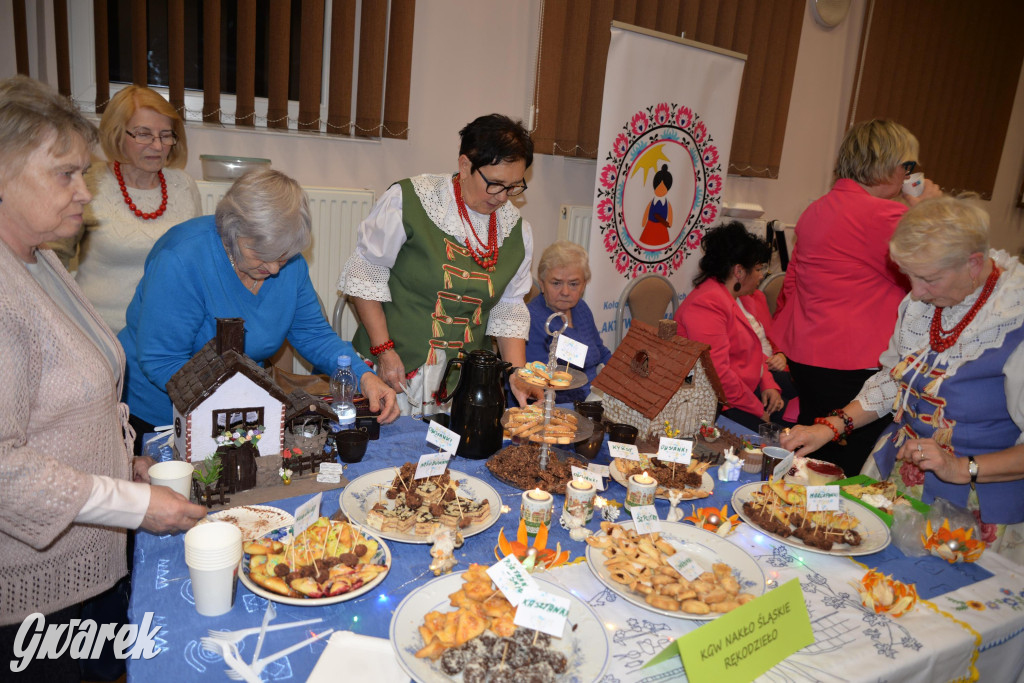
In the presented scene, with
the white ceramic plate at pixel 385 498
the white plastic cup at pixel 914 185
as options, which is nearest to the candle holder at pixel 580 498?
the white ceramic plate at pixel 385 498

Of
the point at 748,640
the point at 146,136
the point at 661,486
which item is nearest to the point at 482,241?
the point at 661,486

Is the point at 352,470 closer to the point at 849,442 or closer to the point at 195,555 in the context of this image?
the point at 195,555

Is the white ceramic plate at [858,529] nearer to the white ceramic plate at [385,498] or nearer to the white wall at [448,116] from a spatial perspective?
the white ceramic plate at [385,498]

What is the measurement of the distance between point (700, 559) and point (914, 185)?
2.71 m

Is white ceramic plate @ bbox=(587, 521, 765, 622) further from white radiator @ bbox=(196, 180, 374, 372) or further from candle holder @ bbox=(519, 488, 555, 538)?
white radiator @ bbox=(196, 180, 374, 372)

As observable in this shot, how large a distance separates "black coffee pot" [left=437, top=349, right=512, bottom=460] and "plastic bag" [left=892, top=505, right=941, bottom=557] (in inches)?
42.5

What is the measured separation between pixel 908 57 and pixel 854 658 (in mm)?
5836

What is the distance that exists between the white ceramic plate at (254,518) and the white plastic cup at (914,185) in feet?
10.6

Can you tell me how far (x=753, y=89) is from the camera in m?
4.98

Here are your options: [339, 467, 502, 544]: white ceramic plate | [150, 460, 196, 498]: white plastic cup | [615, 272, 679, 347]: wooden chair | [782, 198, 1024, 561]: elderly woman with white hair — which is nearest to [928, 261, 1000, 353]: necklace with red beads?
[782, 198, 1024, 561]: elderly woman with white hair

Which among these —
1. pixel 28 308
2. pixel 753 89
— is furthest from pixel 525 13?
pixel 28 308

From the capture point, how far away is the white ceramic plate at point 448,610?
3.82 ft

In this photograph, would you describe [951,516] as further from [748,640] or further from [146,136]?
[146,136]

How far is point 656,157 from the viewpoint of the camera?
4.32 meters
